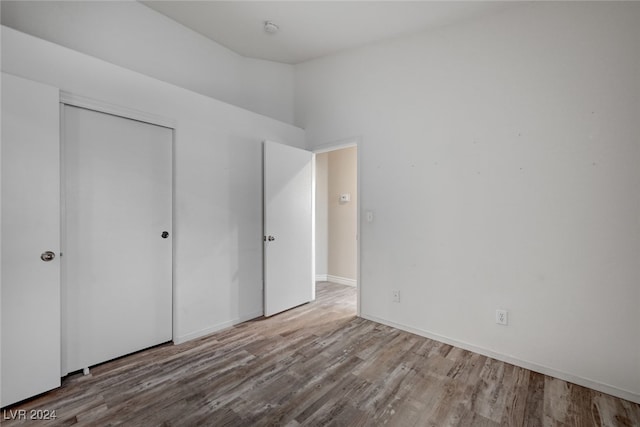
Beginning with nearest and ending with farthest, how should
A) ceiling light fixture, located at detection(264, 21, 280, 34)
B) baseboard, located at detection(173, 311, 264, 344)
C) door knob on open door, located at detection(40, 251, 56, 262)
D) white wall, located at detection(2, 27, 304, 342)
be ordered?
door knob on open door, located at detection(40, 251, 56, 262), white wall, located at detection(2, 27, 304, 342), baseboard, located at detection(173, 311, 264, 344), ceiling light fixture, located at detection(264, 21, 280, 34)

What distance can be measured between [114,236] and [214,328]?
124 centimetres

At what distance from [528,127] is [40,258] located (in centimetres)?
352

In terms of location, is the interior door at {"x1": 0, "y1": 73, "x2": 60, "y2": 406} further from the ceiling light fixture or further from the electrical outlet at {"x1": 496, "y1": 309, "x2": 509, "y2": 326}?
the electrical outlet at {"x1": 496, "y1": 309, "x2": 509, "y2": 326}

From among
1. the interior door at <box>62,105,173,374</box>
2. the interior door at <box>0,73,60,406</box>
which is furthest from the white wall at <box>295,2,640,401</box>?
the interior door at <box>0,73,60,406</box>

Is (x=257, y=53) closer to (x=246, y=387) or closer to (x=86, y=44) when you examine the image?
(x=86, y=44)

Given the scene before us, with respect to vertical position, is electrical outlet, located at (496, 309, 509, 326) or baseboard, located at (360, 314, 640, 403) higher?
electrical outlet, located at (496, 309, 509, 326)

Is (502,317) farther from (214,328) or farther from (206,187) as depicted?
(206,187)

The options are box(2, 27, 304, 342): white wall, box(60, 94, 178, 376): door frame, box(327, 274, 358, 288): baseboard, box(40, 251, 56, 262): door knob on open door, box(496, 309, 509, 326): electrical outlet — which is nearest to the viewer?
box(40, 251, 56, 262): door knob on open door

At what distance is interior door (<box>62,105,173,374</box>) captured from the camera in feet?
6.63

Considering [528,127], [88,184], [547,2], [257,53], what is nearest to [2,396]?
[88,184]

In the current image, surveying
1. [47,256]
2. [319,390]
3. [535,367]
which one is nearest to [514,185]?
[535,367]

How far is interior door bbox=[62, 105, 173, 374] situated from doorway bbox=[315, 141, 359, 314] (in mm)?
2738

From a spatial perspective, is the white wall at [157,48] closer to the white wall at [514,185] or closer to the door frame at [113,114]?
the door frame at [113,114]

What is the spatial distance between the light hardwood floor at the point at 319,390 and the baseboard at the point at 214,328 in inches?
2.5
